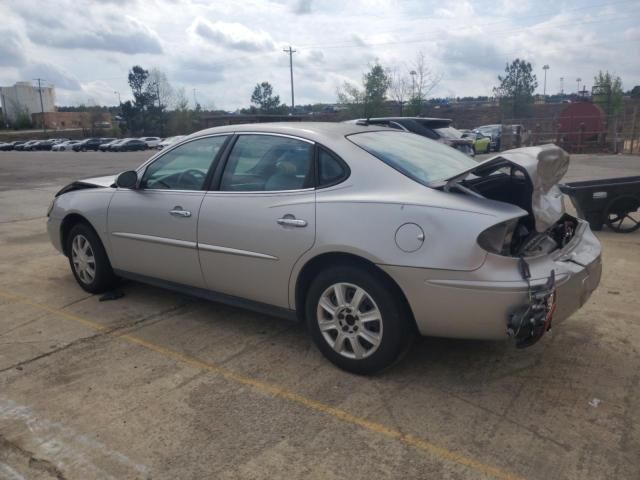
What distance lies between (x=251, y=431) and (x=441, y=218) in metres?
1.57

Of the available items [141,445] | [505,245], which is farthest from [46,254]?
[505,245]

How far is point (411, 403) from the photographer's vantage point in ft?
10.7

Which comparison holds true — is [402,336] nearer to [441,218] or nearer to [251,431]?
[441,218]

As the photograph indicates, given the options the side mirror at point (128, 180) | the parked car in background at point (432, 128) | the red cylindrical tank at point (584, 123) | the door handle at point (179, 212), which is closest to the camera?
the door handle at point (179, 212)

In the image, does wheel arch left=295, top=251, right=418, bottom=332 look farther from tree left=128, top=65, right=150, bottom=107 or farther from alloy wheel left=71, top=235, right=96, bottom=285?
tree left=128, top=65, right=150, bottom=107

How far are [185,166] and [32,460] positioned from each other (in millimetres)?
2467

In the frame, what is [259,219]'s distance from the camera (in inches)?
150

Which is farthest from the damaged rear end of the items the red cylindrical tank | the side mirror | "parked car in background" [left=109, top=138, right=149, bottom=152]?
"parked car in background" [left=109, top=138, right=149, bottom=152]

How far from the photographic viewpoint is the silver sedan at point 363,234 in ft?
10.1

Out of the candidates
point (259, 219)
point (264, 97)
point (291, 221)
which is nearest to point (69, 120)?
point (264, 97)

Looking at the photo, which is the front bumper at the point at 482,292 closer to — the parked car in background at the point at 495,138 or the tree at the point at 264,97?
the parked car in background at the point at 495,138

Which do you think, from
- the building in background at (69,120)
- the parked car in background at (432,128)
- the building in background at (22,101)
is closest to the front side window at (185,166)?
the parked car in background at (432,128)

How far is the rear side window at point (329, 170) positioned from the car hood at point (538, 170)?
0.70 metres

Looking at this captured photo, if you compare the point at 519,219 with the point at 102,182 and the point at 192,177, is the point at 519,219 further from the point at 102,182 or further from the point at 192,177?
the point at 102,182
